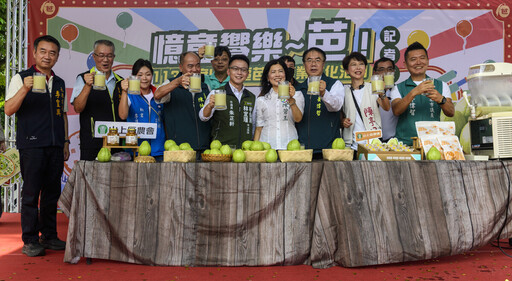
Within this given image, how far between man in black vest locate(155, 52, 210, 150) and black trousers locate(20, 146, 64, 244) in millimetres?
887

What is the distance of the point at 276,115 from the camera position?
12.2ft

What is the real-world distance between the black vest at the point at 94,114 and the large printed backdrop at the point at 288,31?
4.73 ft

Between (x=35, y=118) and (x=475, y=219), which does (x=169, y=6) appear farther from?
(x=475, y=219)

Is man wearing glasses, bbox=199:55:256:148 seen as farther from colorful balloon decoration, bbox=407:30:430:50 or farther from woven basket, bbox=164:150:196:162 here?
colorful balloon decoration, bbox=407:30:430:50

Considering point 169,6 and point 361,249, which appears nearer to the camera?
point 361,249

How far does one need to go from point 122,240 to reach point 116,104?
1.48 metres

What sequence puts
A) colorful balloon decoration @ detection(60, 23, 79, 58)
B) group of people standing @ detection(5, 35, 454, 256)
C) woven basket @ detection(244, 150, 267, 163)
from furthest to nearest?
colorful balloon decoration @ detection(60, 23, 79, 58), group of people standing @ detection(5, 35, 454, 256), woven basket @ detection(244, 150, 267, 163)

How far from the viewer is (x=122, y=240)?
9.25 ft

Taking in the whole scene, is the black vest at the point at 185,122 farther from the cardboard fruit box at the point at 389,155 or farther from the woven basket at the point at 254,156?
the cardboard fruit box at the point at 389,155

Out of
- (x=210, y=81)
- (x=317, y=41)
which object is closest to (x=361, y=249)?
(x=210, y=81)

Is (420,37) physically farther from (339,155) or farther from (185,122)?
(185,122)

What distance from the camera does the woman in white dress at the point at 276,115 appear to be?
3.68 metres

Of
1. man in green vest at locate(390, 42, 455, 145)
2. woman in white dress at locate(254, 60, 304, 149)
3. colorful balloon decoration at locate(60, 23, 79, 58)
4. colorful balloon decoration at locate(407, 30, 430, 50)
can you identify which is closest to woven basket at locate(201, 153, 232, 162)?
woman in white dress at locate(254, 60, 304, 149)

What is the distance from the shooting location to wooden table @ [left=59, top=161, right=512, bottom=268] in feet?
9.20
